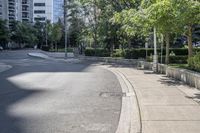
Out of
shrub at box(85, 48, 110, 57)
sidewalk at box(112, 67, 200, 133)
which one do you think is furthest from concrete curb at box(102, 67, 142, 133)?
shrub at box(85, 48, 110, 57)

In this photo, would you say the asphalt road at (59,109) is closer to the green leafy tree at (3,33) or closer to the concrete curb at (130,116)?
the concrete curb at (130,116)

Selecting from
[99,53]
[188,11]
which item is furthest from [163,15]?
[99,53]

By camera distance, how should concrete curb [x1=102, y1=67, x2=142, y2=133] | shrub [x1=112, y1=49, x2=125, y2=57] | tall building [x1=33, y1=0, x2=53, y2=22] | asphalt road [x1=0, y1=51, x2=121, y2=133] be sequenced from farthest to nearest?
tall building [x1=33, y1=0, x2=53, y2=22]
shrub [x1=112, y1=49, x2=125, y2=57]
asphalt road [x1=0, y1=51, x2=121, y2=133]
concrete curb [x1=102, y1=67, x2=142, y2=133]

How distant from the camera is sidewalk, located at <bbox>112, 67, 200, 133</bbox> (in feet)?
30.1

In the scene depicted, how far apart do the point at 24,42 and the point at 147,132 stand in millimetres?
134889

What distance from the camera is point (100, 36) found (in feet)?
169

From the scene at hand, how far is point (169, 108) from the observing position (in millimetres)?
11758

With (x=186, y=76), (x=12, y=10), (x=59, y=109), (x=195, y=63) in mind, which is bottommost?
(x=59, y=109)

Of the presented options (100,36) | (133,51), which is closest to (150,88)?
(133,51)

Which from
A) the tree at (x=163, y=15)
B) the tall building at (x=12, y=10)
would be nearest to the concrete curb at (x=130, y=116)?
the tree at (x=163, y=15)

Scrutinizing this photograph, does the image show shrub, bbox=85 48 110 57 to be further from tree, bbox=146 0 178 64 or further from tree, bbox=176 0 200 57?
tree, bbox=176 0 200 57

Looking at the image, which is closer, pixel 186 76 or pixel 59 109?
pixel 59 109

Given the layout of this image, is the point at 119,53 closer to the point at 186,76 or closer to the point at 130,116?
the point at 186,76

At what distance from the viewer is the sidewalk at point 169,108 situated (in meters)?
9.18
